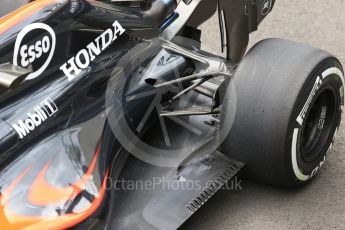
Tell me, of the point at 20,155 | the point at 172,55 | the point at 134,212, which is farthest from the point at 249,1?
the point at 20,155

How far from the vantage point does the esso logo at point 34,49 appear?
2.47 m

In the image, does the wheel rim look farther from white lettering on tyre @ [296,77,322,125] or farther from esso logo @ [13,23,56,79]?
esso logo @ [13,23,56,79]

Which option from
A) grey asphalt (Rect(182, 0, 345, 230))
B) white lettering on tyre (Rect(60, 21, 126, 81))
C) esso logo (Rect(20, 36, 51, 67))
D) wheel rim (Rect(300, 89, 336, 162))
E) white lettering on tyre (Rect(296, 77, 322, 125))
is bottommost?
grey asphalt (Rect(182, 0, 345, 230))

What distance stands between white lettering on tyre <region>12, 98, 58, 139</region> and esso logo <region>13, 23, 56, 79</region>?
0.42ft

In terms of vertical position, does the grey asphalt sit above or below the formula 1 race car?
below

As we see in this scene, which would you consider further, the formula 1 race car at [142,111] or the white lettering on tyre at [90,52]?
the white lettering on tyre at [90,52]

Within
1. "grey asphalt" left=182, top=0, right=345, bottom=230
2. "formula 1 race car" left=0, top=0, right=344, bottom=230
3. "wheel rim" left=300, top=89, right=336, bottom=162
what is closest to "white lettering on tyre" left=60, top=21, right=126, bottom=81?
"formula 1 race car" left=0, top=0, right=344, bottom=230

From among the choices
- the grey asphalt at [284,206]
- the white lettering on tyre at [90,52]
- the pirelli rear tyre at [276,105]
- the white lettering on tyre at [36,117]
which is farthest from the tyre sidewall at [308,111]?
the white lettering on tyre at [36,117]

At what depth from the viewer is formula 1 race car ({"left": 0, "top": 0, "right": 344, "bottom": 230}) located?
241 cm

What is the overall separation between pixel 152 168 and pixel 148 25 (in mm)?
691

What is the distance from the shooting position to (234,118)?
278cm

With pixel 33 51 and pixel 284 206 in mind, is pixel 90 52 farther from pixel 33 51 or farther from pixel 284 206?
pixel 284 206

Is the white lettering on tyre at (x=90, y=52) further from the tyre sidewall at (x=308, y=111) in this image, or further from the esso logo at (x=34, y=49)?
the tyre sidewall at (x=308, y=111)

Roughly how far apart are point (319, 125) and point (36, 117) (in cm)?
142
